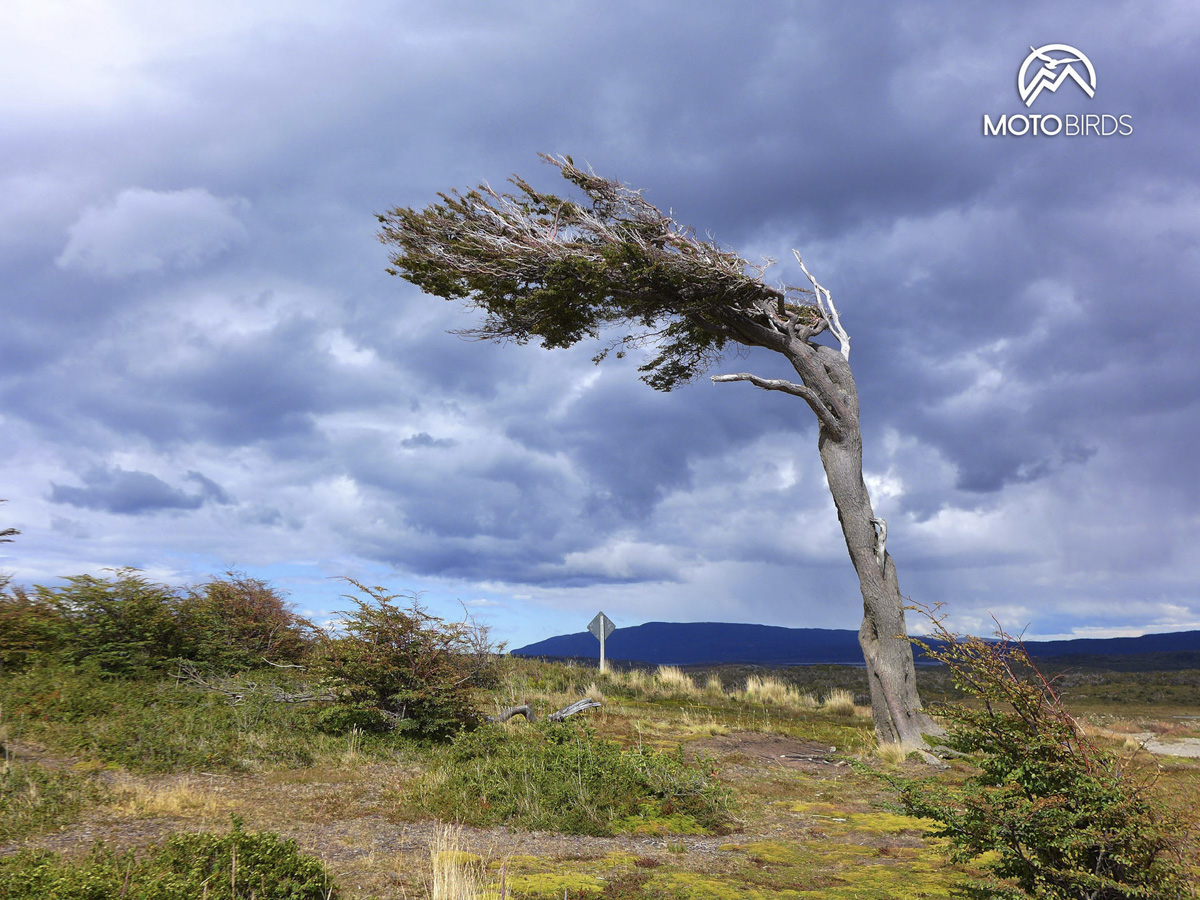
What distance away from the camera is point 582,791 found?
7945 millimetres

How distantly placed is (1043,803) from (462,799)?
592cm

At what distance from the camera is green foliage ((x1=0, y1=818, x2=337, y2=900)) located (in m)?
4.07

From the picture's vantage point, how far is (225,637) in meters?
15.1

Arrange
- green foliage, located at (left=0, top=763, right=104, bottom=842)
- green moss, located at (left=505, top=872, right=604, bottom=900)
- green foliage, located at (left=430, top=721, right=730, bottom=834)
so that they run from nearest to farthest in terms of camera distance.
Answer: green moss, located at (left=505, top=872, right=604, bottom=900) → green foliage, located at (left=0, top=763, right=104, bottom=842) → green foliage, located at (left=430, top=721, right=730, bottom=834)

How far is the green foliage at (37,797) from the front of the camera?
665cm

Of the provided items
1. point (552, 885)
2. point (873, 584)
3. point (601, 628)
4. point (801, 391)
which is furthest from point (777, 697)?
point (552, 885)

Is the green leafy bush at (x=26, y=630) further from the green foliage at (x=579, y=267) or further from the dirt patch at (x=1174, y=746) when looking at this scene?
the dirt patch at (x=1174, y=746)

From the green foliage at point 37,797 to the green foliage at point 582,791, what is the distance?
3472 millimetres

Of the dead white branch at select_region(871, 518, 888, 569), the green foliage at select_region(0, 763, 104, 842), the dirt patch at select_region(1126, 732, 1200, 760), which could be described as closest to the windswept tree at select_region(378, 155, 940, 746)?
the dead white branch at select_region(871, 518, 888, 569)

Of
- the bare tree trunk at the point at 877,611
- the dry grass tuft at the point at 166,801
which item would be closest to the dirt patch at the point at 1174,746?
the bare tree trunk at the point at 877,611

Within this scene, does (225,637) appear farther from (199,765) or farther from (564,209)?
(564,209)

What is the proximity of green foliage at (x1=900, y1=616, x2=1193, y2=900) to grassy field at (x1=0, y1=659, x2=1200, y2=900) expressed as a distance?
1.14 feet

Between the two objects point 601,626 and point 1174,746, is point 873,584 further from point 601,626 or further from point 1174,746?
point 601,626

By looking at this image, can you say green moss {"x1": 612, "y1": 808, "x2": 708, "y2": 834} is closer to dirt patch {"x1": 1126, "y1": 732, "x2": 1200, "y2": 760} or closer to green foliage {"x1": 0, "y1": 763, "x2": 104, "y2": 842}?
green foliage {"x1": 0, "y1": 763, "x2": 104, "y2": 842}
